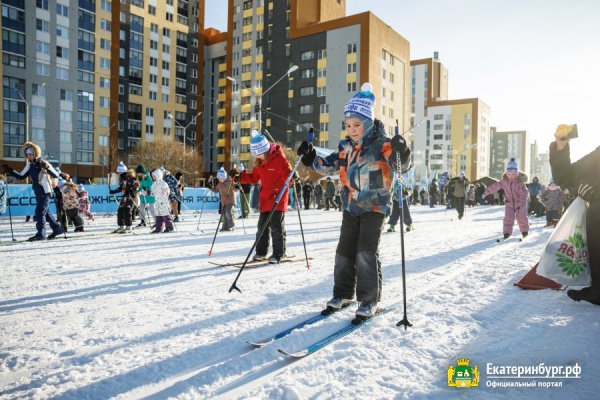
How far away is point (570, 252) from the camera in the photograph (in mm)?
3797

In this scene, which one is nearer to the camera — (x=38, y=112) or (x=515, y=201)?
(x=515, y=201)

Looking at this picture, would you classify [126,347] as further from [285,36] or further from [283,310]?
[285,36]

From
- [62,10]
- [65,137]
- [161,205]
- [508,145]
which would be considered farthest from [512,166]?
[508,145]

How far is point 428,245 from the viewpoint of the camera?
802 centimetres

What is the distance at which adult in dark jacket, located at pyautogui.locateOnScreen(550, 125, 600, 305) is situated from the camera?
3.61 meters

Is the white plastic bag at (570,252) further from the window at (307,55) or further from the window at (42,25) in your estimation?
the window at (42,25)

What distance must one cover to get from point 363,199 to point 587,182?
6.92ft

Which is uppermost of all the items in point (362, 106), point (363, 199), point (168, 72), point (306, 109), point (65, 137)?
point (168, 72)

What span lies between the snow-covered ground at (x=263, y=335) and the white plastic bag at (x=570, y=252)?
0.24 m

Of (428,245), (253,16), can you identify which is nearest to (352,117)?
(428,245)

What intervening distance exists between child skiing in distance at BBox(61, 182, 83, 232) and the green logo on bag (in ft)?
35.3

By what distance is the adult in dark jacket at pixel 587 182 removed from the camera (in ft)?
11.8

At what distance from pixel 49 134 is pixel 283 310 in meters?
54.2

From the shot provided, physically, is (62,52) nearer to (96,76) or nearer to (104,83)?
(96,76)
